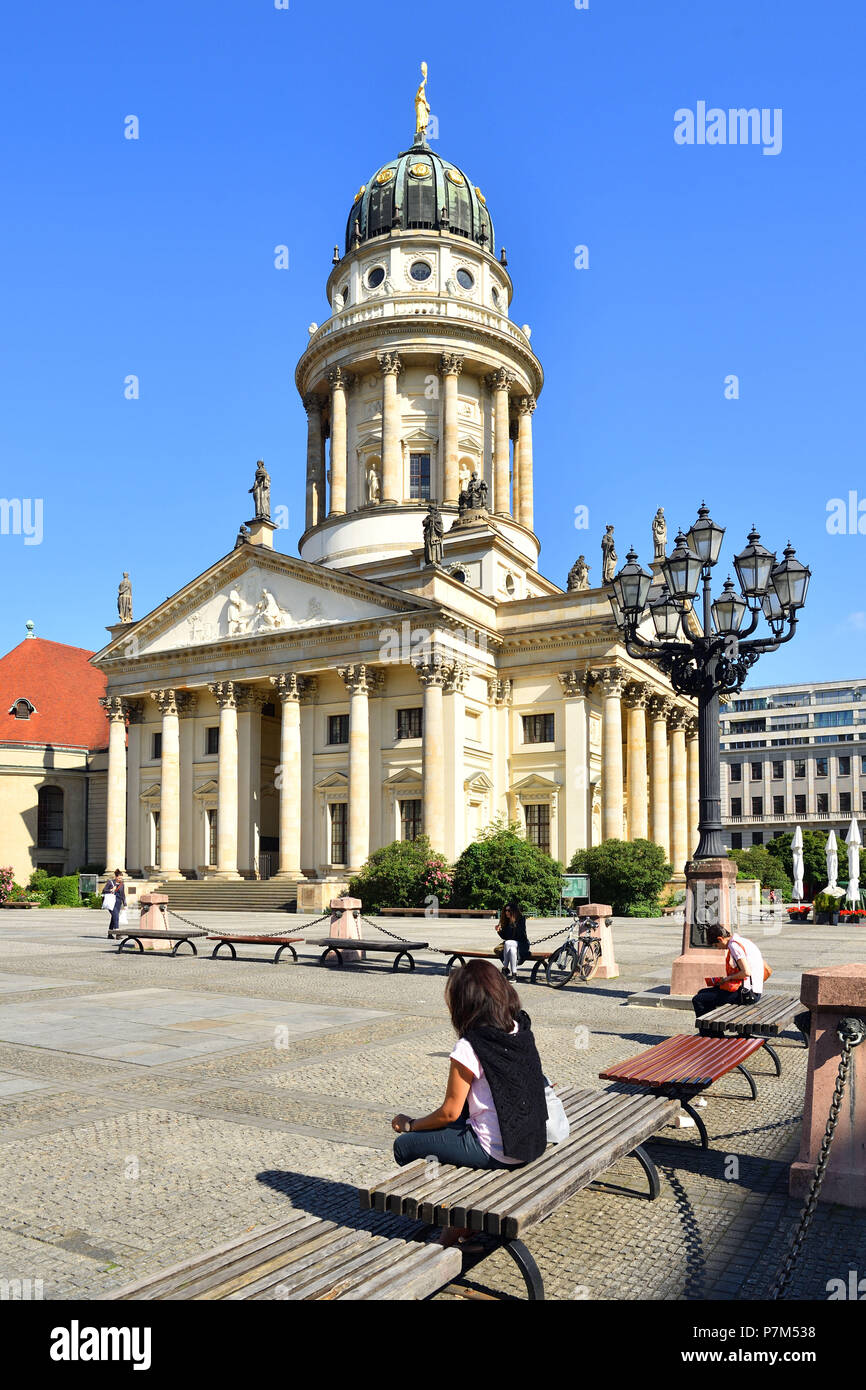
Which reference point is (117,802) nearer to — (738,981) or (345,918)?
(345,918)

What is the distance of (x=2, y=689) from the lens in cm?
6147

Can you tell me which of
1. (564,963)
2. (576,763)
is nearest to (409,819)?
(576,763)

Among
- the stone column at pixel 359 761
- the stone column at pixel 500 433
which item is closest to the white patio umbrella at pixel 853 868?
the stone column at pixel 359 761

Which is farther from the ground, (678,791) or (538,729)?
(538,729)

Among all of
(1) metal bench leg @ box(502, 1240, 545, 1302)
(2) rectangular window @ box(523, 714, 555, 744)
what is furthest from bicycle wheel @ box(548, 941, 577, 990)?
(2) rectangular window @ box(523, 714, 555, 744)

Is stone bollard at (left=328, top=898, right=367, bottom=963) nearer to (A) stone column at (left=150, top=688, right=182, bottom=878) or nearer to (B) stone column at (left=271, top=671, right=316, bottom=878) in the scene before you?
(B) stone column at (left=271, top=671, right=316, bottom=878)

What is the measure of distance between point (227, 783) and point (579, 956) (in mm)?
33334

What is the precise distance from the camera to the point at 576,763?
4572cm

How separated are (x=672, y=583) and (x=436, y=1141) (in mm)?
10776

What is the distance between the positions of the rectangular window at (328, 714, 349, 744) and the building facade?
211ft

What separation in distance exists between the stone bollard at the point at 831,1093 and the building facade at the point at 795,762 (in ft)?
328

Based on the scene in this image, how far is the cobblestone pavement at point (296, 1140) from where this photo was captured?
5539 millimetres

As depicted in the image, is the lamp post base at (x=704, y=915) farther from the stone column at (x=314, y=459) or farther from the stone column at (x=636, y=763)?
the stone column at (x=314, y=459)
